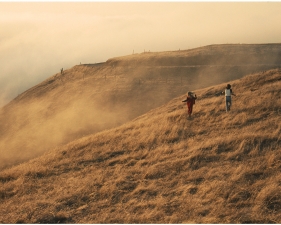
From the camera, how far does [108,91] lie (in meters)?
45.9

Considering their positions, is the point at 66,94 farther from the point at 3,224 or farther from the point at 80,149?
the point at 3,224

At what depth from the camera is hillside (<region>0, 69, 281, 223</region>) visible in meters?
8.99

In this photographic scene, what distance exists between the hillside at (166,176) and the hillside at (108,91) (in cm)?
1488

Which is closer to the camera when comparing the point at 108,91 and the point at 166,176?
the point at 166,176

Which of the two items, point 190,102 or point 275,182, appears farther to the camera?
point 190,102

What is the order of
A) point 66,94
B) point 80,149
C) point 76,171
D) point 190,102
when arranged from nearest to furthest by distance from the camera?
1. point 76,171
2. point 80,149
3. point 190,102
4. point 66,94

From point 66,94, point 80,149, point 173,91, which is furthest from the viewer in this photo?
point 66,94

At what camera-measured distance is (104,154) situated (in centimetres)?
1509

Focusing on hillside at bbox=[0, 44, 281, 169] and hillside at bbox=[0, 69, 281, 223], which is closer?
hillside at bbox=[0, 69, 281, 223]

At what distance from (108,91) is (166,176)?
35265 mm

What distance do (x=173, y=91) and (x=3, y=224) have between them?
1421 inches

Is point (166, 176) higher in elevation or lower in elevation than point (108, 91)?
lower

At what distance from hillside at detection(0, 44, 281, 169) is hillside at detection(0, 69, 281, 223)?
14.9 meters

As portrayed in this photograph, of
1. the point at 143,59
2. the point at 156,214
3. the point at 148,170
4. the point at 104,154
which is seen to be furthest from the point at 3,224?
the point at 143,59
